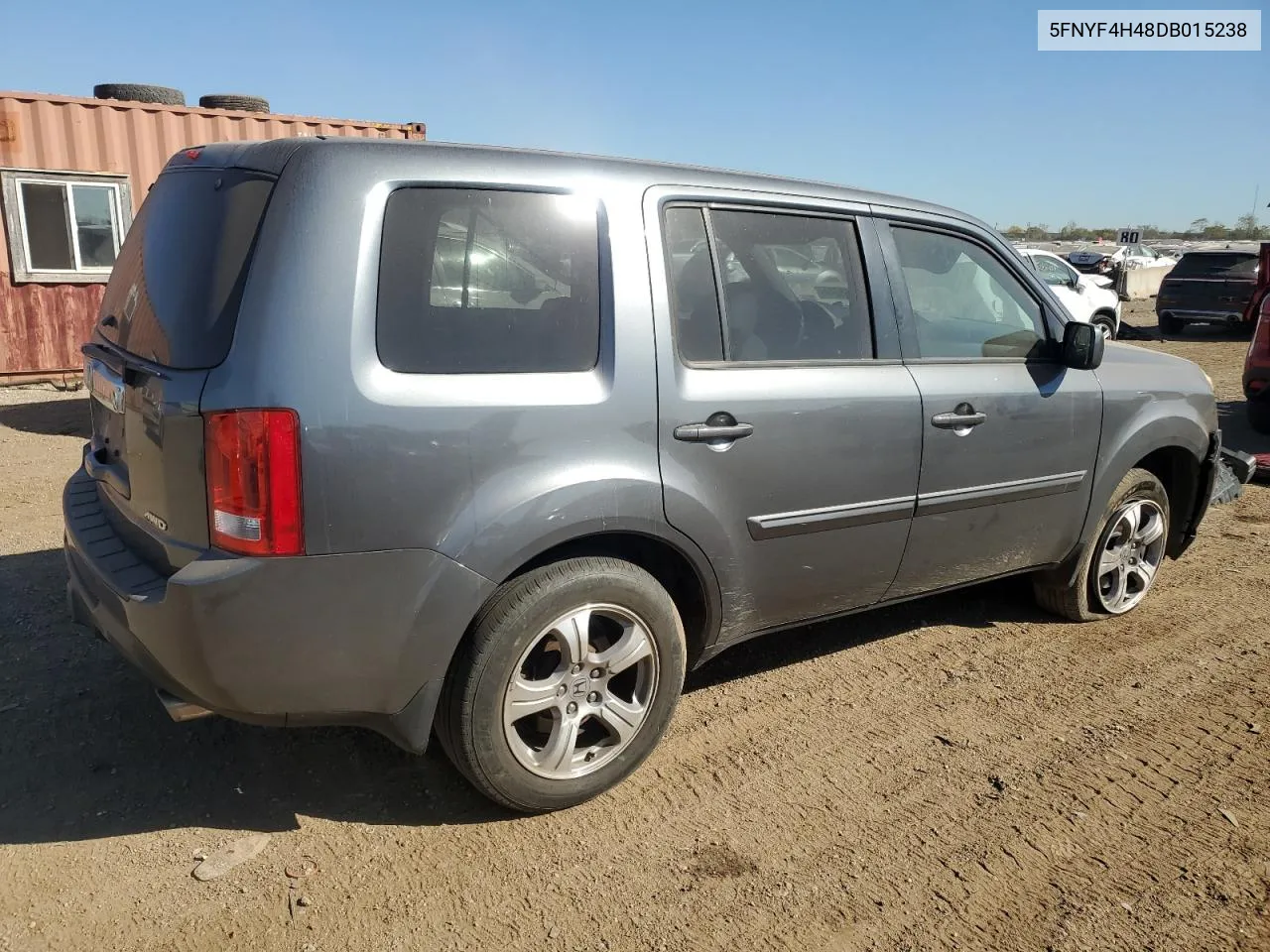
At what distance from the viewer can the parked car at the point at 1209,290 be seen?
1708cm

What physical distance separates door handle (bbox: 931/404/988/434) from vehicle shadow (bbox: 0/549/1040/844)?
124 centimetres

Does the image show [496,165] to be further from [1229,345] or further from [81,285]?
Result: [1229,345]

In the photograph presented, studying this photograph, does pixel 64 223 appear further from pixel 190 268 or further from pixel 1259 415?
pixel 1259 415

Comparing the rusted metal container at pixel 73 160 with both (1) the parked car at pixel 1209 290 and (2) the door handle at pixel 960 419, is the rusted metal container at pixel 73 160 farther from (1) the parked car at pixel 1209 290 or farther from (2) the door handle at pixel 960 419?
(1) the parked car at pixel 1209 290

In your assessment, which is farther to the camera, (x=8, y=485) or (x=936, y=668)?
(x=8, y=485)

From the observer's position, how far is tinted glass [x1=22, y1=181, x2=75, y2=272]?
390 inches

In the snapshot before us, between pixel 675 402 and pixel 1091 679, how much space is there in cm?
223

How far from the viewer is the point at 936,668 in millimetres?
3953

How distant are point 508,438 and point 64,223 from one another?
9.81 meters

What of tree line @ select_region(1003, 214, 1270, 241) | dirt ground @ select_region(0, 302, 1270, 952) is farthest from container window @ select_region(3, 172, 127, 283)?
tree line @ select_region(1003, 214, 1270, 241)

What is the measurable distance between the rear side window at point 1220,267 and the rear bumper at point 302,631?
18725mm

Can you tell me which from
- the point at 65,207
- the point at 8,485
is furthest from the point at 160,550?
the point at 65,207

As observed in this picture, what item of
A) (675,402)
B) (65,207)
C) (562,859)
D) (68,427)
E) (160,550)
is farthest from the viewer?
(65,207)

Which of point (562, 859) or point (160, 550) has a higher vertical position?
point (160, 550)
